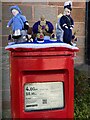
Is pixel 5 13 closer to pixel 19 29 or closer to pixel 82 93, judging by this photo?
pixel 19 29

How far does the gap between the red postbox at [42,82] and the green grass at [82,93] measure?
132cm

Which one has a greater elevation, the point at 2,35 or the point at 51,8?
the point at 51,8

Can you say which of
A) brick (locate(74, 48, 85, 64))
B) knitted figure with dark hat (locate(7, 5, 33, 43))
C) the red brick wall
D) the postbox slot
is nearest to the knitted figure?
knitted figure with dark hat (locate(7, 5, 33, 43))

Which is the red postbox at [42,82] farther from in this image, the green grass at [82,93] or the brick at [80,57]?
the brick at [80,57]

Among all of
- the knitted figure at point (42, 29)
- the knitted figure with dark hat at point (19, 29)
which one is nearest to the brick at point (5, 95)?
the knitted figure with dark hat at point (19, 29)

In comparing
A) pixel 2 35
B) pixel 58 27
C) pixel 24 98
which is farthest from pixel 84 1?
pixel 24 98

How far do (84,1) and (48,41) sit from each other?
2061 mm

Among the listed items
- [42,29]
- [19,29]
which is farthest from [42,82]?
[19,29]

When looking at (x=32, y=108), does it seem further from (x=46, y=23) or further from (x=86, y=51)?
(x=86, y=51)

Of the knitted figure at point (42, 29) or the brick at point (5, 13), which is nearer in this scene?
the knitted figure at point (42, 29)

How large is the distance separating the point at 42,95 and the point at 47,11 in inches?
74.1

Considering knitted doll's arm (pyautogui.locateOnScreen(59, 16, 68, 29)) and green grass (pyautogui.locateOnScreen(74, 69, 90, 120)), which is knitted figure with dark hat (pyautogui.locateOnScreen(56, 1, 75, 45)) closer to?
knitted doll's arm (pyautogui.locateOnScreen(59, 16, 68, 29))

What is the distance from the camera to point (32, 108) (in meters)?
2.94

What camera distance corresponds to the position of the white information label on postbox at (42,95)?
2.91 m
